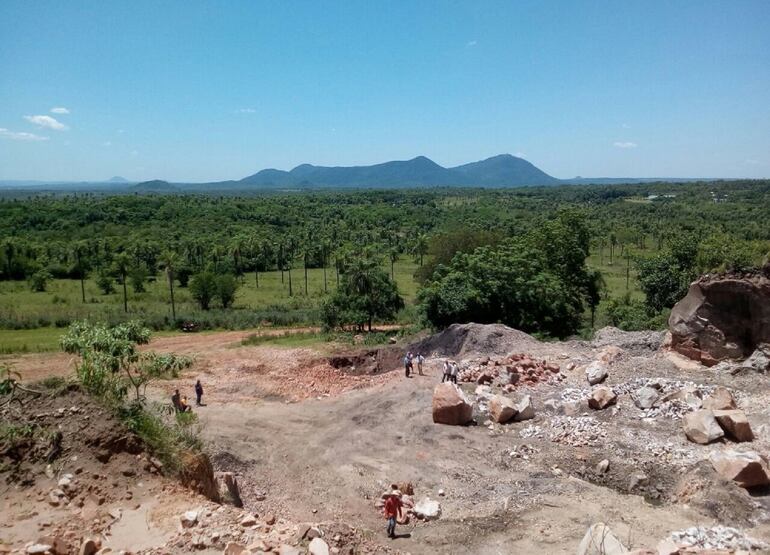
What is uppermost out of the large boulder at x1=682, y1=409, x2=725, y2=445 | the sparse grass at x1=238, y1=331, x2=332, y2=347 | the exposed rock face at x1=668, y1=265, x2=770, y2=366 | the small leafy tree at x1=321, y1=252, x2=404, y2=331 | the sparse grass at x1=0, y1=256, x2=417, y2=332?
the exposed rock face at x1=668, y1=265, x2=770, y2=366

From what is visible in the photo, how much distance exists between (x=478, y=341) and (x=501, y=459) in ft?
31.4

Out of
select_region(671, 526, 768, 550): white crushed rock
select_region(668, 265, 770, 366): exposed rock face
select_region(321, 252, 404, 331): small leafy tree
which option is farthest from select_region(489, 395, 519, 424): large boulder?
select_region(321, 252, 404, 331): small leafy tree

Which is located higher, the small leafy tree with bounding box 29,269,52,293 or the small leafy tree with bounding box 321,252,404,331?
the small leafy tree with bounding box 321,252,404,331

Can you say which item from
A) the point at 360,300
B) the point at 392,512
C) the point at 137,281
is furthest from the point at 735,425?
the point at 137,281

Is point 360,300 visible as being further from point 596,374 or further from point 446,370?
point 596,374

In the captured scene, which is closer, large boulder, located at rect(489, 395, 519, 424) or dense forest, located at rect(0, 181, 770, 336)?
large boulder, located at rect(489, 395, 519, 424)

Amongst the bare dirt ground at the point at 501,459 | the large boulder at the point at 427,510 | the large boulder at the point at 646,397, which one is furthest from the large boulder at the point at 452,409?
the large boulder at the point at 646,397

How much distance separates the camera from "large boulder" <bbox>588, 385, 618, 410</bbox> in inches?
653

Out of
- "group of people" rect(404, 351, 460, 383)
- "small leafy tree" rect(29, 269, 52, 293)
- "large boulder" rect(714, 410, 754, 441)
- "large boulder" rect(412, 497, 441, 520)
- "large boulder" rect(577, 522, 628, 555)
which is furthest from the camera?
"small leafy tree" rect(29, 269, 52, 293)

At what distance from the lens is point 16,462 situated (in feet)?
33.1

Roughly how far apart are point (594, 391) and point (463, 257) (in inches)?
602

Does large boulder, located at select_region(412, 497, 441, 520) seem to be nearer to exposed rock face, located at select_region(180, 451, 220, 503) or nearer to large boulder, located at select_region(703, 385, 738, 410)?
exposed rock face, located at select_region(180, 451, 220, 503)

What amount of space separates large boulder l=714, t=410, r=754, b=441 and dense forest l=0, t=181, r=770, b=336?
24.2 feet

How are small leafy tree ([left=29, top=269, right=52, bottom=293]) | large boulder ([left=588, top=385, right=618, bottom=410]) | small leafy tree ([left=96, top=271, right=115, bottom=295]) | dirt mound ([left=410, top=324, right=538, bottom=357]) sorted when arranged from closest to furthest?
1. large boulder ([left=588, top=385, right=618, bottom=410])
2. dirt mound ([left=410, top=324, right=538, bottom=357])
3. small leafy tree ([left=96, top=271, right=115, bottom=295])
4. small leafy tree ([left=29, top=269, right=52, bottom=293])
